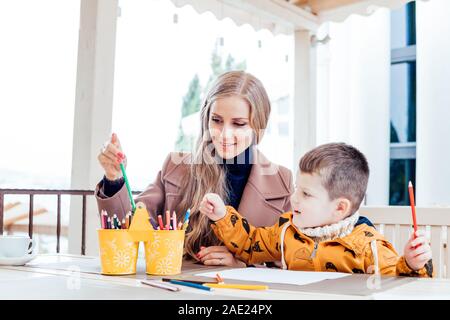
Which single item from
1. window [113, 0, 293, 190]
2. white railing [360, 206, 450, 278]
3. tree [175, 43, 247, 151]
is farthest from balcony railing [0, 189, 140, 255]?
tree [175, 43, 247, 151]

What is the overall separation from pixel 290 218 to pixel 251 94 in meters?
0.41

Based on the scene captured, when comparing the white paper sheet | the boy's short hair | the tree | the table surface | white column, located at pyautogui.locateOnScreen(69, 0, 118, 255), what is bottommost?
the table surface

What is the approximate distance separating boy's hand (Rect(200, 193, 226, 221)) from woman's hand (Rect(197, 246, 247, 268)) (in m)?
0.09

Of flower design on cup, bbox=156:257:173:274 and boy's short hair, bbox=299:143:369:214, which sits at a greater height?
boy's short hair, bbox=299:143:369:214

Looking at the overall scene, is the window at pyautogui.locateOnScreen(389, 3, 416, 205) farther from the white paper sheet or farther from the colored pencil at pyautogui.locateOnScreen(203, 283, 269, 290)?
the colored pencil at pyautogui.locateOnScreen(203, 283, 269, 290)

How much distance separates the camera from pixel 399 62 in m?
4.45

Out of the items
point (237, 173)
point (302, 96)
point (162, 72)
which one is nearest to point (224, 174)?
point (237, 173)

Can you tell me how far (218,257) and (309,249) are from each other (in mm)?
233

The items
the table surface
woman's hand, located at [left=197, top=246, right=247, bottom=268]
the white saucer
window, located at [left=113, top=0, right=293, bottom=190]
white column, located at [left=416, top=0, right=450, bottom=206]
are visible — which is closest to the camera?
the table surface

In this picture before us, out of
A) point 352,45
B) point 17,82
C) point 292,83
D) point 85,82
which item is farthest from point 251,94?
point 17,82

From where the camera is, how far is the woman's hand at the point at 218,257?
4.44 ft

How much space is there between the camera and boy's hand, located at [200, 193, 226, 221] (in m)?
1.32

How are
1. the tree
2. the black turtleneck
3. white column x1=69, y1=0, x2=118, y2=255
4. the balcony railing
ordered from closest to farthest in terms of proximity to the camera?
the black turtleneck → the balcony railing → white column x1=69, y1=0, x2=118, y2=255 → the tree
